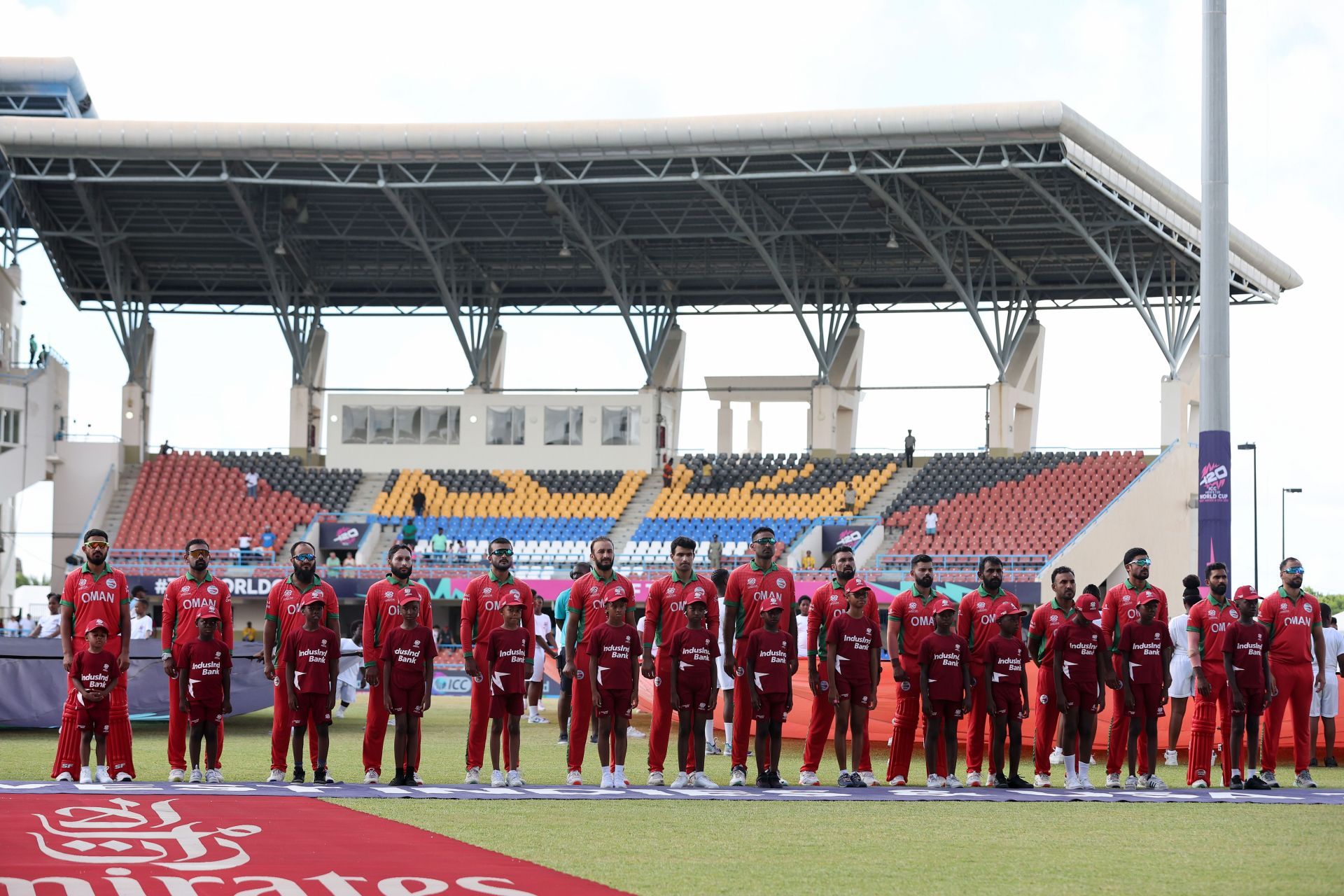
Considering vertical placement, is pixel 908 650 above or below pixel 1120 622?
below

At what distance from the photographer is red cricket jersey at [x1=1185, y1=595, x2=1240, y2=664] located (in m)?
13.8

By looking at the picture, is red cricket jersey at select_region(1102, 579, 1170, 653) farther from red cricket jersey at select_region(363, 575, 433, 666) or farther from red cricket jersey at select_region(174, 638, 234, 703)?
red cricket jersey at select_region(174, 638, 234, 703)

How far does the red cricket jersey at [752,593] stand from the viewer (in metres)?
13.5

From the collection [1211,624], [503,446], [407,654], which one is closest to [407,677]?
[407,654]

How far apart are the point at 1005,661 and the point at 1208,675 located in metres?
2.05

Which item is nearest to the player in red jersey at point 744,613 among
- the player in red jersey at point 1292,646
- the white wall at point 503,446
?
the player in red jersey at point 1292,646

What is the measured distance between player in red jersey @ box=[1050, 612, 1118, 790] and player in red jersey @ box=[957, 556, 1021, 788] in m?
0.47

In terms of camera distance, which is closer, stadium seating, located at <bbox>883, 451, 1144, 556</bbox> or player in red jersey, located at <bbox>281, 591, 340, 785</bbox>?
player in red jersey, located at <bbox>281, 591, 340, 785</bbox>

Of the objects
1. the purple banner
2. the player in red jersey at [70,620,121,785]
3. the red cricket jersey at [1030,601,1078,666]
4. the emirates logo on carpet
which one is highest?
the purple banner

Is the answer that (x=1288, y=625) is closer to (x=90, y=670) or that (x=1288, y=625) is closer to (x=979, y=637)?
(x=979, y=637)

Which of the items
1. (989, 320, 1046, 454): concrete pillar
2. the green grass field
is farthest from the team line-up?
(989, 320, 1046, 454): concrete pillar

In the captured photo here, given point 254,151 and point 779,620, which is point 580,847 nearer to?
point 779,620

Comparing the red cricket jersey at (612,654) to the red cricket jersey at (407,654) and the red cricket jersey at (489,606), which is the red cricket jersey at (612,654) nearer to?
the red cricket jersey at (489,606)

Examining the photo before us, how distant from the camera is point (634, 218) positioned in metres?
A: 42.7
